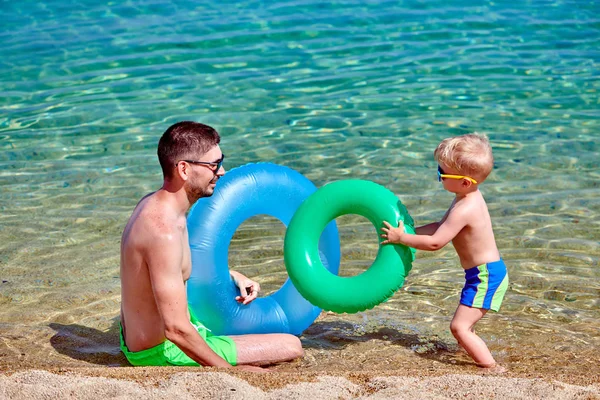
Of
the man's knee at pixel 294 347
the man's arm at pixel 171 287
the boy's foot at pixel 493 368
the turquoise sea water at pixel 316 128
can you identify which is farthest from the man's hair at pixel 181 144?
the boy's foot at pixel 493 368

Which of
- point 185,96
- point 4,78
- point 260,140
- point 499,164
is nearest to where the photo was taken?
point 499,164

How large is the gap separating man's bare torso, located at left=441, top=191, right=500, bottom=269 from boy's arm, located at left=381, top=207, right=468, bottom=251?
3 centimetres

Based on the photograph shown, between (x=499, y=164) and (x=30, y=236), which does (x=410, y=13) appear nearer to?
(x=499, y=164)

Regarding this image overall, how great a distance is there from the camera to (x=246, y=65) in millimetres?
10617

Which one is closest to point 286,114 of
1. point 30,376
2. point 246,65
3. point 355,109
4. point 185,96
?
point 355,109

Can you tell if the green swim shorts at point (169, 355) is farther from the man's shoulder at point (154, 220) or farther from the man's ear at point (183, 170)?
the man's ear at point (183, 170)

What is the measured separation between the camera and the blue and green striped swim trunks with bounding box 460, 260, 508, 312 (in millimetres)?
4223

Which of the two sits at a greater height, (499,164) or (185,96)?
(185,96)

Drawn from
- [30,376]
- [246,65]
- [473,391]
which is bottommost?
[473,391]

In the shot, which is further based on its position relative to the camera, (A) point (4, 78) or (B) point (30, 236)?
(A) point (4, 78)

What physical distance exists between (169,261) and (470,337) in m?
1.64

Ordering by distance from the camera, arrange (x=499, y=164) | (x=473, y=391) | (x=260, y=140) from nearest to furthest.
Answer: (x=473, y=391) → (x=499, y=164) → (x=260, y=140)

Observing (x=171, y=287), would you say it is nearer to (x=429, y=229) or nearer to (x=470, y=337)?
(x=429, y=229)

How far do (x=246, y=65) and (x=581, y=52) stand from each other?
450cm
